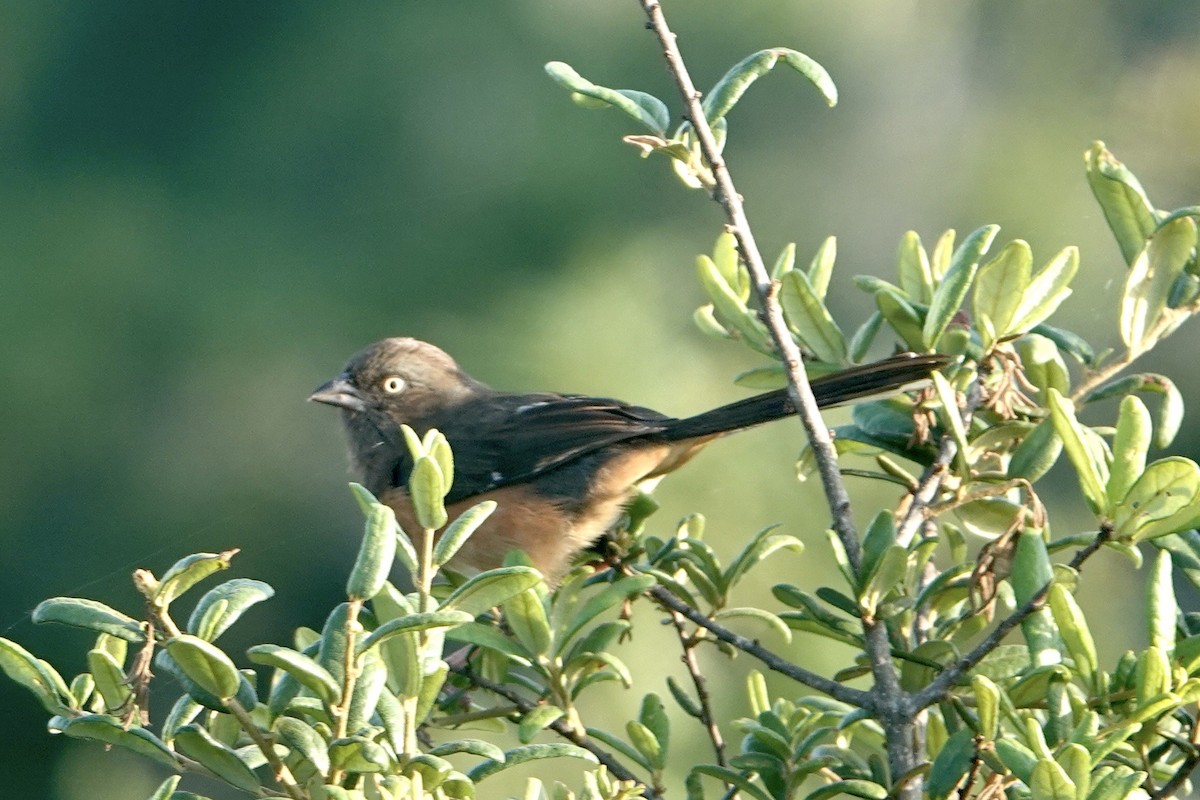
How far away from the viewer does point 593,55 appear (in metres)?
5.85

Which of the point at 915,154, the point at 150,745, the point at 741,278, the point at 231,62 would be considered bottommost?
the point at 150,745

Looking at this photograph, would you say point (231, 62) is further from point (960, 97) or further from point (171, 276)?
point (960, 97)

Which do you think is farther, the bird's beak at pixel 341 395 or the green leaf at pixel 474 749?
the bird's beak at pixel 341 395

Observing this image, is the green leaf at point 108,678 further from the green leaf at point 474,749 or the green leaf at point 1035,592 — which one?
the green leaf at point 1035,592

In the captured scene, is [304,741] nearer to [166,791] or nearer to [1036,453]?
[166,791]

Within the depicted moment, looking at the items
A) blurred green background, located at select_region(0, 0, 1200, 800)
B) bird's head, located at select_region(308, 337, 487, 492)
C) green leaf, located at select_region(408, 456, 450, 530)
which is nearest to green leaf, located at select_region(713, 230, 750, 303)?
green leaf, located at select_region(408, 456, 450, 530)

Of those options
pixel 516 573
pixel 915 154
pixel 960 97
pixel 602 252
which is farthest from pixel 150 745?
pixel 960 97

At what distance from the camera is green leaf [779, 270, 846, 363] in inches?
84.7

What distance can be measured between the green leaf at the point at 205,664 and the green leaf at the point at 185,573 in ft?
0.16

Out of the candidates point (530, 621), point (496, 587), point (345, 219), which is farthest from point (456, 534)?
point (345, 219)

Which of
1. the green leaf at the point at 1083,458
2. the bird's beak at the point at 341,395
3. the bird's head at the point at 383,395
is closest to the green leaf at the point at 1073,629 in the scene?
the green leaf at the point at 1083,458

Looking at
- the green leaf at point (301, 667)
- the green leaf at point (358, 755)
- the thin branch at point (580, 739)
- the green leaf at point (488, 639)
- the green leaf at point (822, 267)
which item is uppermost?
the green leaf at point (822, 267)

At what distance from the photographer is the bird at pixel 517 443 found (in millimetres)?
3367

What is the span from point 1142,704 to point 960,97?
6384mm
